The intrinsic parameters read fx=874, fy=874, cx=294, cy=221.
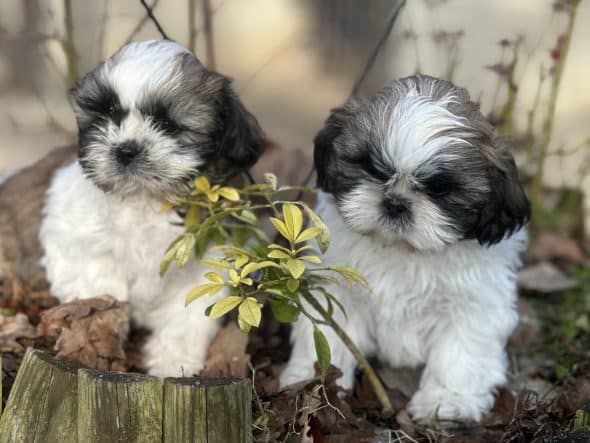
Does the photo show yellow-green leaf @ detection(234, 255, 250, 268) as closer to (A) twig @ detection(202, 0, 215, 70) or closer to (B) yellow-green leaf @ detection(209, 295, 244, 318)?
(B) yellow-green leaf @ detection(209, 295, 244, 318)

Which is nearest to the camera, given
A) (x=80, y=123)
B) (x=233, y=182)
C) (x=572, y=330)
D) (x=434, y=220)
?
(x=434, y=220)

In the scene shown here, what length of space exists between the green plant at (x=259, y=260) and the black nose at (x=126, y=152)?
11.6 inches

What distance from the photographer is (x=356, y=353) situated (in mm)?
3883

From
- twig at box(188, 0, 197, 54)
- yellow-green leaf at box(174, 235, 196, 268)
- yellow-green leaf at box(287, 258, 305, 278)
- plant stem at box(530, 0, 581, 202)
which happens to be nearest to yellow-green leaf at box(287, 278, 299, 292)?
yellow-green leaf at box(287, 258, 305, 278)

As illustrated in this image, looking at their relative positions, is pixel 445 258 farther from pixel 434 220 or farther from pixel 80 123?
pixel 80 123

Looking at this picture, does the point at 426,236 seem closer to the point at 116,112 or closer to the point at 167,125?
the point at 167,125

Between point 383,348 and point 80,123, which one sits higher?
point 80,123

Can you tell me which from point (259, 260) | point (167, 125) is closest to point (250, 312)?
point (259, 260)

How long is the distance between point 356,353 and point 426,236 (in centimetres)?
66

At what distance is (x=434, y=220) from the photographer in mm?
3547

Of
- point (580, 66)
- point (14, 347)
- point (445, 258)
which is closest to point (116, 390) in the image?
point (14, 347)

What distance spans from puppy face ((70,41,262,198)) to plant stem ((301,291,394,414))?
75 centimetres

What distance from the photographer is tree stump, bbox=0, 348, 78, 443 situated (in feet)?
9.89

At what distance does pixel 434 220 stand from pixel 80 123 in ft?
5.38
